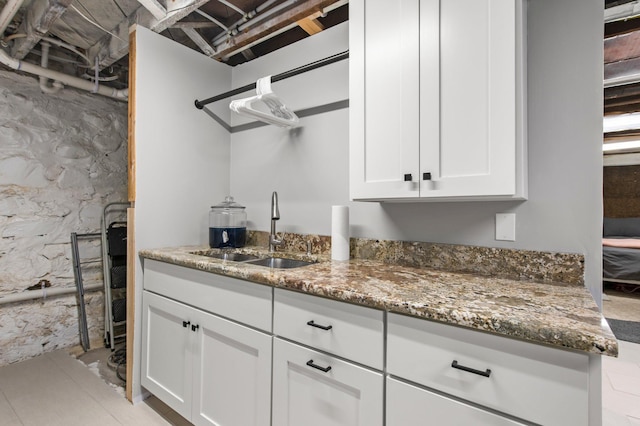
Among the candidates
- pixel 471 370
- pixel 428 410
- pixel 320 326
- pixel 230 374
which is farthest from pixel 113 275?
pixel 471 370

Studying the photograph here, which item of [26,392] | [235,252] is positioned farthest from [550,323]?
[26,392]

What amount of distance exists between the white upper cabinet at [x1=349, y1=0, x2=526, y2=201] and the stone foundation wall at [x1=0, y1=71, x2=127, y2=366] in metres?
2.56

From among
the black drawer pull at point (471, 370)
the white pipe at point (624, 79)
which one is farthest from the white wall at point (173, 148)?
the white pipe at point (624, 79)

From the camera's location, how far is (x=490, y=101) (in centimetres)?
113

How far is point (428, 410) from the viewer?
90cm

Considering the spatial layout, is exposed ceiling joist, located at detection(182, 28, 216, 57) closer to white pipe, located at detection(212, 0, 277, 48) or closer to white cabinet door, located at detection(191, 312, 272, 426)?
white pipe, located at detection(212, 0, 277, 48)

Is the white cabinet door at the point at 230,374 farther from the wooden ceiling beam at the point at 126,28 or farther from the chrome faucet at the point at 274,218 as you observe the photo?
the wooden ceiling beam at the point at 126,28

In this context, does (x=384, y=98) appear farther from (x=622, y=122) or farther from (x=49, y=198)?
(x=622, y=122)

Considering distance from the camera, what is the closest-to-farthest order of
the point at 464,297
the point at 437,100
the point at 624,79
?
1. the point at 464,297
2. the point at 437,100
3. the point at 624,79

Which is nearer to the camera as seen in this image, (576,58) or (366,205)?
(576,58)

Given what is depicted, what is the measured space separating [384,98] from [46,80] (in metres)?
2.77

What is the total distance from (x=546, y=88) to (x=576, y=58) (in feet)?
0.44

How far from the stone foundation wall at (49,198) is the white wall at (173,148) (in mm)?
1161

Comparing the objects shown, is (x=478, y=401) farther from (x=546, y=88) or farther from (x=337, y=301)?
(x=546, y=88)
